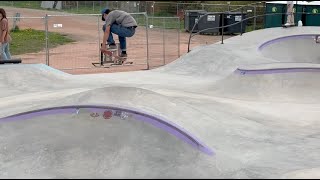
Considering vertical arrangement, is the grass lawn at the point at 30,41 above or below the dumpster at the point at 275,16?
below

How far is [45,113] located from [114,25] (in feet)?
22.2

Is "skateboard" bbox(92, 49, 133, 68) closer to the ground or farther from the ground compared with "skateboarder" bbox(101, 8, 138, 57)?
closer to the ground

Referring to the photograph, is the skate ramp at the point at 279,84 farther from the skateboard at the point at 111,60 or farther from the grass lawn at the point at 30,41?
the grass lawn at the point at 30,41

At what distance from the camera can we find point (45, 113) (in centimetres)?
675

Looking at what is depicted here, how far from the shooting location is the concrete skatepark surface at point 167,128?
5844 millimetres

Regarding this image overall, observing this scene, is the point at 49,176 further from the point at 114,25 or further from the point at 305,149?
the point at 114,25

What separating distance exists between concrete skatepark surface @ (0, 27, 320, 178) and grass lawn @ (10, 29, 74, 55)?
9.50 metres

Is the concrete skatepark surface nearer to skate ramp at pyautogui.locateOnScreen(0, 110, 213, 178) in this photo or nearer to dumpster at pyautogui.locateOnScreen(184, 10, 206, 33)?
skate ramp at pyautogui.locateOnScreen(0, 110, 213, 178)

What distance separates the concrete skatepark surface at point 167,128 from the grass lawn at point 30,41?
950cm

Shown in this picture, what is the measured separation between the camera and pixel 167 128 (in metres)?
6.31

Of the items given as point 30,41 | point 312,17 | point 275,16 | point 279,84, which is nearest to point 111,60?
point 279,84

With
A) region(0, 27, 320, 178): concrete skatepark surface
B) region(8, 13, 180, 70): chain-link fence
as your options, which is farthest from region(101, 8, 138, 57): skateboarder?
region(0, 27, 320, 178): concrete skatepark surface

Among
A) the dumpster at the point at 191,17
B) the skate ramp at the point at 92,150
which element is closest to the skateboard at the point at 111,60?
the skate ramp at the point at 92,150

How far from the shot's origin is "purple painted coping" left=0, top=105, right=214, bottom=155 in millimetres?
6281
